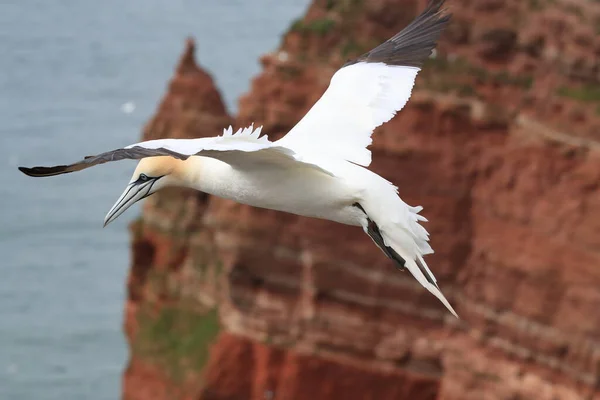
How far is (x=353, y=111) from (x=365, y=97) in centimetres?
25

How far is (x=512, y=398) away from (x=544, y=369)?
581 millimetres

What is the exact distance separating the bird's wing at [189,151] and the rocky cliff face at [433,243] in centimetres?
950

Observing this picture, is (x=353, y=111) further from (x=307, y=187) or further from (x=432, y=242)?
(x=432, y=242)

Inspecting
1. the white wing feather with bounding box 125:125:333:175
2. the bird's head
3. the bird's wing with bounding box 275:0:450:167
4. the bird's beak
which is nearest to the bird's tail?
the white wing feather with bounding box 125:125:333:175

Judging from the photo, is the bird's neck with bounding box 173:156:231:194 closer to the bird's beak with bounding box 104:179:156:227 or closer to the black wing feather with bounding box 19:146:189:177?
the bird's beak with bounding box 104:179:156:227

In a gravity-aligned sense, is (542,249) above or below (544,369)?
above

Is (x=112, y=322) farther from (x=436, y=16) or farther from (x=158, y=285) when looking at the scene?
(x=436, y=16)

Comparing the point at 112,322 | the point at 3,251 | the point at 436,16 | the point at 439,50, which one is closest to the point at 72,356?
the point at 112,322

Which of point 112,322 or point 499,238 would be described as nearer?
point 499,238

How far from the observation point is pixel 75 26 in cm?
4769

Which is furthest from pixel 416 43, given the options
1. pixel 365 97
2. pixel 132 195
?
pixel 132 195

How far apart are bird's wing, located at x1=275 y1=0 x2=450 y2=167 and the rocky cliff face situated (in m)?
6.56

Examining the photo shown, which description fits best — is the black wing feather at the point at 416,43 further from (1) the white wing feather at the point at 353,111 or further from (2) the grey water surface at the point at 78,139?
(2) the grey water surface at the point at 78,139

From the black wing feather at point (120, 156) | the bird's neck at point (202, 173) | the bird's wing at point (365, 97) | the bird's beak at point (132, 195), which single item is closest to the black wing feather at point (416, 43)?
the bird's wing at point (365, 97)
